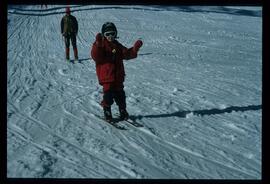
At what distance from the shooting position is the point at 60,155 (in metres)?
5.12

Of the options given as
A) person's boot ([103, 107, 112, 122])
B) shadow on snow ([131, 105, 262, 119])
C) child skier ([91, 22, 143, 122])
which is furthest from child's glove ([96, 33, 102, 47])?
shadow on snow ([131, 105, 262, 119])

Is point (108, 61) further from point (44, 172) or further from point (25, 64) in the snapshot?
point (25, 64)

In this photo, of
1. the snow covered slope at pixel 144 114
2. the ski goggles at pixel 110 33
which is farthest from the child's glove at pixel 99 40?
the snow covered slope at pixel 144 114

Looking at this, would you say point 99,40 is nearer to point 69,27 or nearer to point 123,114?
point 123,114

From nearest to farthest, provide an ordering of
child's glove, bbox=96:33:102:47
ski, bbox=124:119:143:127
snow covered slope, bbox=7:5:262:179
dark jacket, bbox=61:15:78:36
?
snow covered slope, bbox=7:5:262:179, child's glove, bbox=96:33:102:47, ski, bbox=124:119:143:127, dark jacket, bbox=61:15:78:36

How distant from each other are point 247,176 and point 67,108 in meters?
2.98

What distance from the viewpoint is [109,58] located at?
5.77 m

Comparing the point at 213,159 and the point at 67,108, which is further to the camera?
the point at 67,108

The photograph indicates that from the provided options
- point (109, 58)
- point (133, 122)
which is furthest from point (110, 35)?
point (133, 122)

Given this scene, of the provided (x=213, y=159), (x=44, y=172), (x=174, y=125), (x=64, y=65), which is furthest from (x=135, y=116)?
(x=64, y=65)

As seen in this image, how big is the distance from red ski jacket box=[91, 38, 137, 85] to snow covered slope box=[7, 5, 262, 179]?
2.22 ft

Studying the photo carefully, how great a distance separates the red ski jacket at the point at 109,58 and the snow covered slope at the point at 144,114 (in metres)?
0.68

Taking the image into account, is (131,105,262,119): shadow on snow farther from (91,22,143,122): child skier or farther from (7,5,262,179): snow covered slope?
(91,22,143,122): child skier

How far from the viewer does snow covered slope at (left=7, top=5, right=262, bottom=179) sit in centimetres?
498
